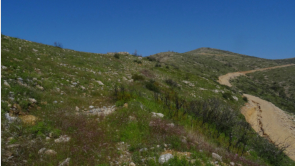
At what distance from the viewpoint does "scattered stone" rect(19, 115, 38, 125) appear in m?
6.70

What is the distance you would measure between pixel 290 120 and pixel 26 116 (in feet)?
95.9

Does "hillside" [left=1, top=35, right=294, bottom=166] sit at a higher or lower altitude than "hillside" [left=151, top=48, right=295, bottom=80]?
lower

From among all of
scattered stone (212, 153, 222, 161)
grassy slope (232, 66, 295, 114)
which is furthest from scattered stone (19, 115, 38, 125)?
grassy slope (232, 66, 295, 114)

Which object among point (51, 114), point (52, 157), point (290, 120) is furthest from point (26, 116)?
point (290, 120)

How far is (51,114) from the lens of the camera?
7801 millimetres

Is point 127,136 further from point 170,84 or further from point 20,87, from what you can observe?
point 170,84

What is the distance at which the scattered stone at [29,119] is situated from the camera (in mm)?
Answer: 6699

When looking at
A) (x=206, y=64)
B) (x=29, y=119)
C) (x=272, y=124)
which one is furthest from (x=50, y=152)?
(x=206, y=64)

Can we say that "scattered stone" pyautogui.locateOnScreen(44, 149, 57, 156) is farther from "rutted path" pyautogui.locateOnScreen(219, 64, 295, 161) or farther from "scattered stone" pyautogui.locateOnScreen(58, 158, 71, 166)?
"rutted path" pyautogui.locateOnScreen(219, 64, 295, 161)

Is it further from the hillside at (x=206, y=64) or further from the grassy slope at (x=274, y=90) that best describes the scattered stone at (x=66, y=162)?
the hillside at (x=206, y=64)

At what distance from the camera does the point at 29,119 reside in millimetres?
6945

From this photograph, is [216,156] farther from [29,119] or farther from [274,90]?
[274,90]

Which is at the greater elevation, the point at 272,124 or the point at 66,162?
the point at 66,162

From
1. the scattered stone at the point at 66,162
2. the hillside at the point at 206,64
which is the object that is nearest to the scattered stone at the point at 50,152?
the scattered stone at the point at 66,162
